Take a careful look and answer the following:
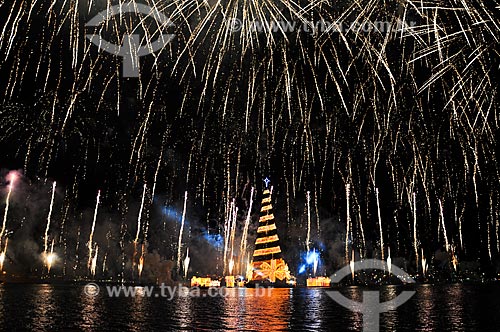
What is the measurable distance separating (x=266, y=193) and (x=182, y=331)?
84341 mm

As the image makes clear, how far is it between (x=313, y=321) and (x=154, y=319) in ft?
35.2

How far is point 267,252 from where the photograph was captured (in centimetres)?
10681

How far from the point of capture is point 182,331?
24719 mm

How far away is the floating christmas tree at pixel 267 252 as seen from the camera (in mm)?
106062

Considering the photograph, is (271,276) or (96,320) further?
(271,276)

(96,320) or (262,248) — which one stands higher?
(262,248)

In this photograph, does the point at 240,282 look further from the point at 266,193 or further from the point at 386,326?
the point at 386,326

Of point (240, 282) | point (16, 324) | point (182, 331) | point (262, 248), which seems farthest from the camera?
point (240, 282)

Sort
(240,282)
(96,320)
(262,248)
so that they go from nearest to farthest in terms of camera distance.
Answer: (96,320), (262,248), (240,282)

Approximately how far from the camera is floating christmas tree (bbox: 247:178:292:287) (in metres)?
106

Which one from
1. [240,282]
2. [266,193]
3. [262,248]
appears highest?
[266,193]

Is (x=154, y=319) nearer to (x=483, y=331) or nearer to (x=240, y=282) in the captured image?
(x=483, y=331)

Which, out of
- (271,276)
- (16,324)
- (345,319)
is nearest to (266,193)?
(271,276)

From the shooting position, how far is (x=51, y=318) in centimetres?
3169
